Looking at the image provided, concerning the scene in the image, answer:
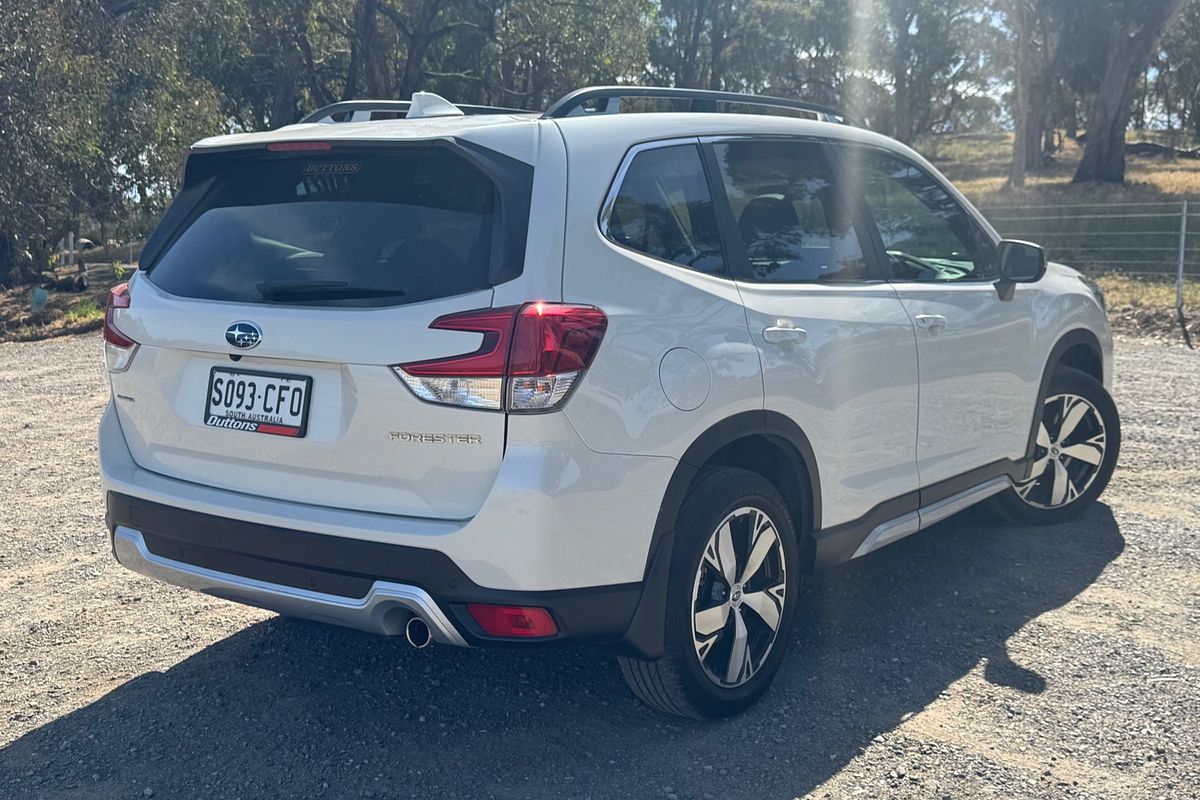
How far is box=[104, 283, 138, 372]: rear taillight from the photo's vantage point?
12.5 ft

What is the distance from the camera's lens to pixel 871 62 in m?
50.9

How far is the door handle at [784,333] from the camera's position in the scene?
3829mm

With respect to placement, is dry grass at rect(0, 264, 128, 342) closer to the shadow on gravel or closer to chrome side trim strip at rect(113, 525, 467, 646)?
the shadow on gravel

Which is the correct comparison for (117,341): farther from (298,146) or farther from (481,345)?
(481,345)

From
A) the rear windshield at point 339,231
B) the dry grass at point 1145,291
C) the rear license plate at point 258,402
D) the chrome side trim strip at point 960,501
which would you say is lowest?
the dry grass at point 1145,291

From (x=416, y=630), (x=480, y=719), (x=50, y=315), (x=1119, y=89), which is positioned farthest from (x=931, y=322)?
(x=1119, y=89)

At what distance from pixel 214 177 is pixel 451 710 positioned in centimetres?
190

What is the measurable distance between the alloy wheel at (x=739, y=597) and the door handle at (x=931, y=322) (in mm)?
1191

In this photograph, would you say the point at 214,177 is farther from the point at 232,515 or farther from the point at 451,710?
the point at 451,710

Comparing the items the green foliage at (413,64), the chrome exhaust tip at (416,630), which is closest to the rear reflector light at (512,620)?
the chrome exhaust tip at (416,630)

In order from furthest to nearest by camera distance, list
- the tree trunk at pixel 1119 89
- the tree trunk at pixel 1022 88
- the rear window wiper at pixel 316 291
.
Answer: the tree trunk at pixel 1022 88
the tree trunk at pixel 1119 89
the rear window wiper at pixel 316 291

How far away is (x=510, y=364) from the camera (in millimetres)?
3115

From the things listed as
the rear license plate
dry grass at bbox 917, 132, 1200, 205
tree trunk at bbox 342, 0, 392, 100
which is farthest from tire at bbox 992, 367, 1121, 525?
dry grass at bbox 917, 132, 1200, 205

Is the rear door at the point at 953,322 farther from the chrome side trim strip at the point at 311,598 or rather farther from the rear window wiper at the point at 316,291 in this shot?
the chrome side trim strip at the point at 311,598
